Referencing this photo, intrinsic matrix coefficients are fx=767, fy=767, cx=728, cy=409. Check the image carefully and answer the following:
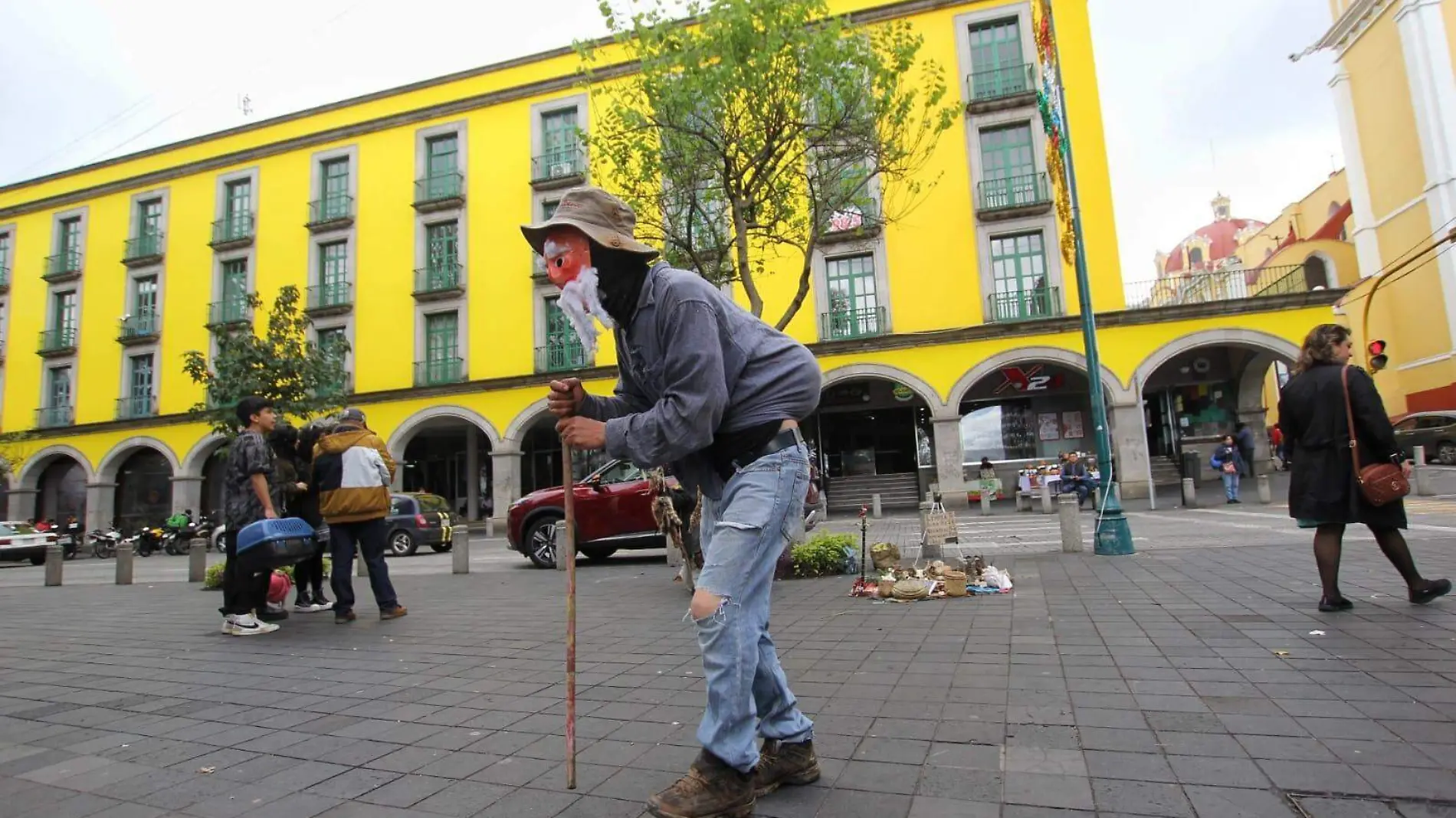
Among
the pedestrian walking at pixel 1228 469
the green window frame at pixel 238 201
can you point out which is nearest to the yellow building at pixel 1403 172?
the pedestrian walking at pixel 1228 469

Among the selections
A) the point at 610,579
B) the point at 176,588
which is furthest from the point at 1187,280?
the point at 176,588

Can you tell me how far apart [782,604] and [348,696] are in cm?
335

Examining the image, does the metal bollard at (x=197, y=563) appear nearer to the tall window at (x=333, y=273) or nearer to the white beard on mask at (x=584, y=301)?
the white beard on mask at (x=584, y=301)

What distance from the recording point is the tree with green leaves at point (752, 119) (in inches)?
344

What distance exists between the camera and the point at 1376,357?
13.6m

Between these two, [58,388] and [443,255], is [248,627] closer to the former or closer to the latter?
[443,255]

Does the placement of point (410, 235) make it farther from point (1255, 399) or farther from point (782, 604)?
point (1255, 399)

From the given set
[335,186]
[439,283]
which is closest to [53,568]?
[439,283]

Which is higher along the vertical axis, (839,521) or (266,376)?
(266,376)

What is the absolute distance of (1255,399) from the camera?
72.0 feet

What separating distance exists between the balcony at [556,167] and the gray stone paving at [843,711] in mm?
19681

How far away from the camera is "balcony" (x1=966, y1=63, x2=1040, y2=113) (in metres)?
20.8

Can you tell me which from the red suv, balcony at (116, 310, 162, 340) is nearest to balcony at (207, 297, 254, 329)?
balcony at (116, 310, 162, 340)

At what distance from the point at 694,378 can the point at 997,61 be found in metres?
22.8
